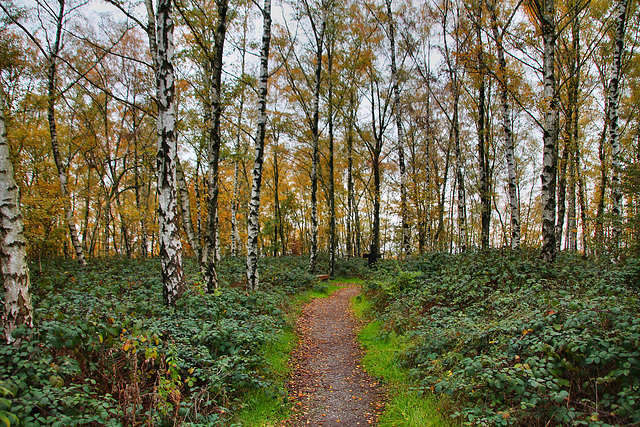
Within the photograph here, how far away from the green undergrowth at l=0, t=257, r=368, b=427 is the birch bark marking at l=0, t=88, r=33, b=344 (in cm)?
21

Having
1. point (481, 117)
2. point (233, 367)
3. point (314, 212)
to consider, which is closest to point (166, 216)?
point (233, 367)

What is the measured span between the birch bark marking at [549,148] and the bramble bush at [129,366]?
23.1 feet

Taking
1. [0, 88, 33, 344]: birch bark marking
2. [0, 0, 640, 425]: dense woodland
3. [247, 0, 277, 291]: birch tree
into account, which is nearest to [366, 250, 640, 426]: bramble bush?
[0, 0, 640, 425]: dense woodland

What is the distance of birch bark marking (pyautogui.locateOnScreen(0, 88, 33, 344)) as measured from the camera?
3.34 metres

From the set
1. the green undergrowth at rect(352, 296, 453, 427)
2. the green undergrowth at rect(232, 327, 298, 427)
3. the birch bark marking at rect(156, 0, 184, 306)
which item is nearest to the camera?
the green undergrowth at rect(352, 296, 453, 427)

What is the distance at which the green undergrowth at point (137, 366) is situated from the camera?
255 cm

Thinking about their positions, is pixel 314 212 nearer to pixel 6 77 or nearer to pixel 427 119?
pixel 427 119

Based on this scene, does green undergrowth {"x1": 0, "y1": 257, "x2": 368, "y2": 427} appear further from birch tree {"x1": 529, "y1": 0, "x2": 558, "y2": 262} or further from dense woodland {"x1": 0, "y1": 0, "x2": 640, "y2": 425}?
birch tree {"x1": 529, "y1": 0, "x2": 558, "y2": 262}

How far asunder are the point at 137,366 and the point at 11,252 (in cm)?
191

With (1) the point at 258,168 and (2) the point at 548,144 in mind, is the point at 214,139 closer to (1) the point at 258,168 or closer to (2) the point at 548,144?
(1) the point at 258,168

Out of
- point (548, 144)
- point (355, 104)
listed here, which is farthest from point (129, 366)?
point (355, 104)

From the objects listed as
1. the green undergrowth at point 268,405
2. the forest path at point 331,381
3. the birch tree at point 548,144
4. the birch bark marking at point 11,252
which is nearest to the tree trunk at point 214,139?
the forest path at point 331,381

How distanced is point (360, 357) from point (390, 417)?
2.00 meters

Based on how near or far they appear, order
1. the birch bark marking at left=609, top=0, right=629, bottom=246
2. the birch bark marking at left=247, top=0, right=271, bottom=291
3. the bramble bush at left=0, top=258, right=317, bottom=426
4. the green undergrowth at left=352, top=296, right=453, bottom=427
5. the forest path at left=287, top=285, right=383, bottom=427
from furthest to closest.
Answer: the birch bark marking at left=247, top=0, right=271, bottom=291 < the birch bark marking at left=609, top=0, right=629, bottom=246 < the forest path at left=287, top=285, right=383, bottom=427 < the green undergrowth at left=352, top=296, right=453, bottom=427 < the bramble bush at left=0, top=258, right=317, bottom=426
